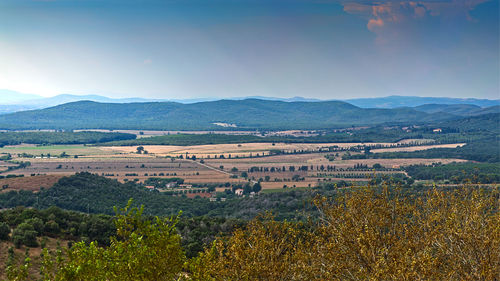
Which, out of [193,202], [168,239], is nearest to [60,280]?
[168,239]

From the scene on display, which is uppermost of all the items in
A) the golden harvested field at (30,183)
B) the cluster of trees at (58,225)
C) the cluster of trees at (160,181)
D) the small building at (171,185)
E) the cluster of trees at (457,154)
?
the cluster of trees at (58,225)

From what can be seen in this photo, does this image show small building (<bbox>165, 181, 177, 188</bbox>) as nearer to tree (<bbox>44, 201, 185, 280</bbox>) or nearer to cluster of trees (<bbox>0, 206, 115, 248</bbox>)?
cluster of trees (<bbox>0, 206, 115, 248</bbox>)

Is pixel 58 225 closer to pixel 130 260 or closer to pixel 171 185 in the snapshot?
pixel 130 260

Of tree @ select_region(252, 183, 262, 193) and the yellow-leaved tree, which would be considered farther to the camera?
tree @ select_region(252, 183, 262, 193)

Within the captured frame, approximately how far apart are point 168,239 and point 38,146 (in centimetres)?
17984

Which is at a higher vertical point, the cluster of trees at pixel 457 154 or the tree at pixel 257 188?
the cluster of trees at pixel 457 154

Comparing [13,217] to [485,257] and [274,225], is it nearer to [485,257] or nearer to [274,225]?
[274,225]

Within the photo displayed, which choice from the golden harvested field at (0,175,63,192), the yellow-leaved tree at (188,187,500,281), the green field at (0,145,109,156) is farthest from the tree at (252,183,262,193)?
the green field at (0,145,109,156)

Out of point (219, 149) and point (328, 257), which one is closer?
point (328, 257)

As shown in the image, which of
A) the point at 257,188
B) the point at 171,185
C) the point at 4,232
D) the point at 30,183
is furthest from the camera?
the point at 171,185

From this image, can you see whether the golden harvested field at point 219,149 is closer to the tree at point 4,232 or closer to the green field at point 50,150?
the green field at point 50,150

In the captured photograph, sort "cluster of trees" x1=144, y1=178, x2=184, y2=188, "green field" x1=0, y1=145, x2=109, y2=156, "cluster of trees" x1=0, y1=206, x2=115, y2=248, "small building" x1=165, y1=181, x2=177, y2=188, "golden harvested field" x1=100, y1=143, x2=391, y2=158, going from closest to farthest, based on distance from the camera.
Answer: "cluster of trees" x1=0, y1=206, x2=115, y2=248 → "small building" x1=165, y1=181, x2=177, y2=188 → "cluster of trees" x1=144, y1=178, x2=184, y2=188 → "green field" x1=0, y1=145, x2=109, y2=156 → "golden harvested field" x1=100, y1=143, x2=391, y2=158

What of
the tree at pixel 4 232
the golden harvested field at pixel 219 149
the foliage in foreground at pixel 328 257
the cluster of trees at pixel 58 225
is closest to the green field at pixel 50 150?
the golden harvested field at pixel 219 149

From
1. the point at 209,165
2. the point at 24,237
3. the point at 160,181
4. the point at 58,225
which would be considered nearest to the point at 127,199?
the point at 160,181
